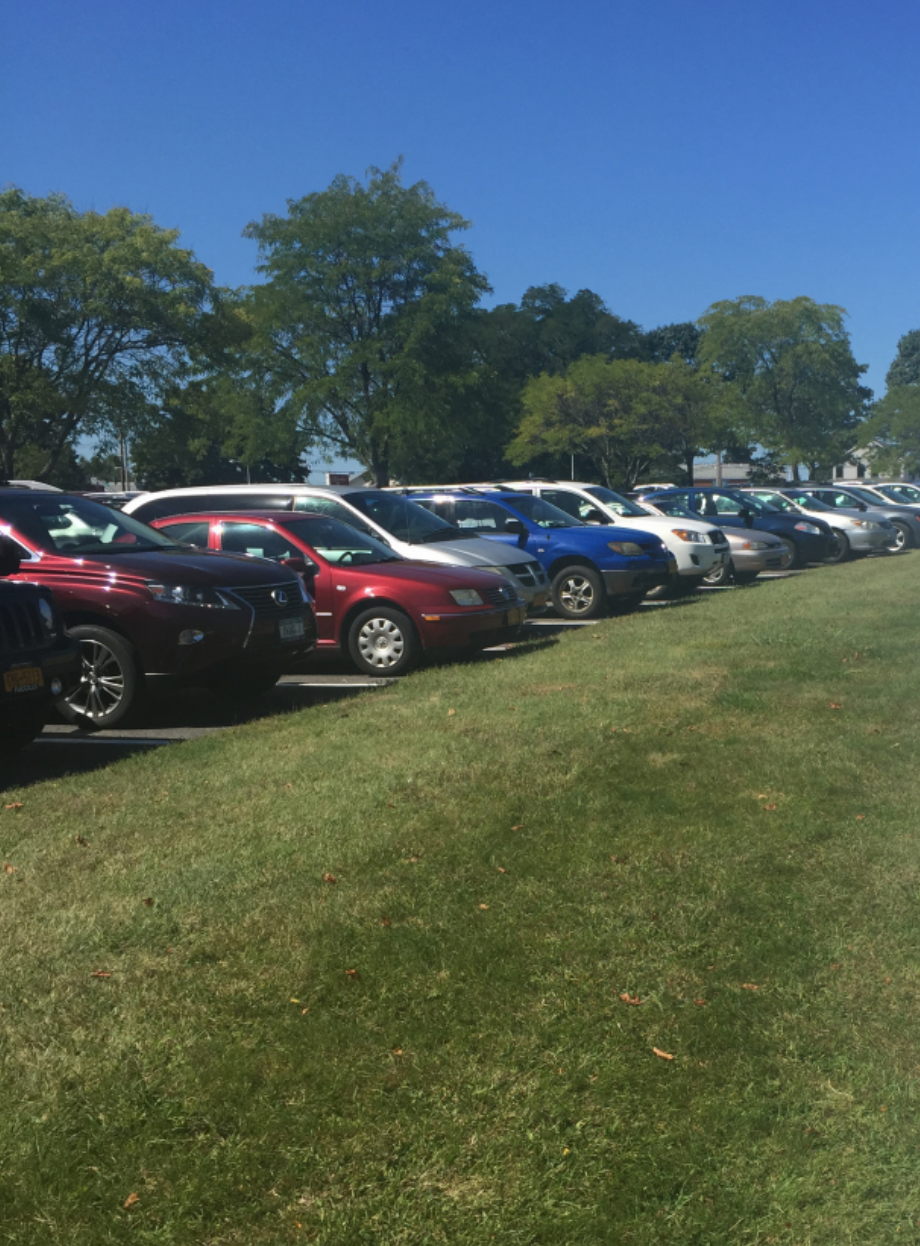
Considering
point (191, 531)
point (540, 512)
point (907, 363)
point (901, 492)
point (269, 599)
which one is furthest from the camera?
point (907, 363)

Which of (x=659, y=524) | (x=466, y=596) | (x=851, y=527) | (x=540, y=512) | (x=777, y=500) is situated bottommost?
(x=851, y=527)

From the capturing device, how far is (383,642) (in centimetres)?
1173

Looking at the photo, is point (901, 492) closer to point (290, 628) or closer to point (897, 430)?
point (290, 628)

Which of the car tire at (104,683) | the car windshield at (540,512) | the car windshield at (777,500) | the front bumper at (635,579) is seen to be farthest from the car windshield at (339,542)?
the car windshield at (777,500)

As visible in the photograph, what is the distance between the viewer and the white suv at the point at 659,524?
18969 mm

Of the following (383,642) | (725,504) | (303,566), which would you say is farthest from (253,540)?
(725,504)

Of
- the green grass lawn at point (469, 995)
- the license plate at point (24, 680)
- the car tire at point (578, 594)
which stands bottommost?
the green grass lawn at point (469, 995)

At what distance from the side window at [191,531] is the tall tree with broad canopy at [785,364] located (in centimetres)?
5271

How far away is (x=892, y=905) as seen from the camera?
4828mm

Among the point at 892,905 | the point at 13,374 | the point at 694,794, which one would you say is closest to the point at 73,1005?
the point at 892,905

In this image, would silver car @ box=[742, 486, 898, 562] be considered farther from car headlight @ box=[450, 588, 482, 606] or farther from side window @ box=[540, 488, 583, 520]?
car headlight @ box=[450, 588, 482, 606]

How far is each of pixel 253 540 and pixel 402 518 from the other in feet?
8.31

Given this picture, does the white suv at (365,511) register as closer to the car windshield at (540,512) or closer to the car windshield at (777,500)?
the car windshield at (540,512)

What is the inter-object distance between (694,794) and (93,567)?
5125 millimetres
